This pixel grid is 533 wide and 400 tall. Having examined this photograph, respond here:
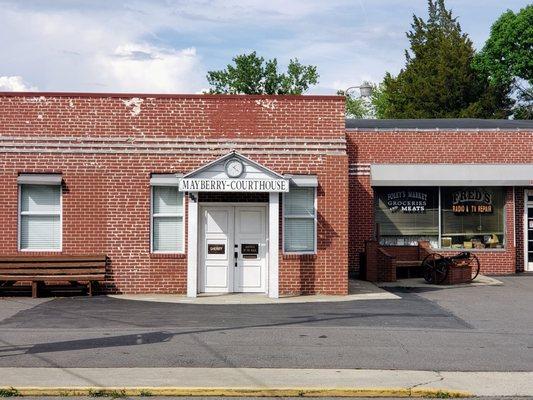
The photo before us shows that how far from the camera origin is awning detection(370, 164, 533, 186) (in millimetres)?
25641

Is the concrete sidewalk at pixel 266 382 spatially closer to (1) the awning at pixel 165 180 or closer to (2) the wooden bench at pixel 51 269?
(2) the wooden bench at pixel 51 269

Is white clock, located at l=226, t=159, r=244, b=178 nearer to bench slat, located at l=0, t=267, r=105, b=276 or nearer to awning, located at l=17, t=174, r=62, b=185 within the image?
bench slat, located at l=0, t=267, r=105, b=276

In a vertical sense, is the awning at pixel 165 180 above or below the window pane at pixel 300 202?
above

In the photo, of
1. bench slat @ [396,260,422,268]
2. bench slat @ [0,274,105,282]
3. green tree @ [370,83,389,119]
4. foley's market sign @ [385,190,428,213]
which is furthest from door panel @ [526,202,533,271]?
green tree @ [370,83,389,119]

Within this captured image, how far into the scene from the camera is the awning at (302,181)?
63.7 ft

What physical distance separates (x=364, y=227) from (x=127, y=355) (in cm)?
1536

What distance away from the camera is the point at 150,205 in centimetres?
1948

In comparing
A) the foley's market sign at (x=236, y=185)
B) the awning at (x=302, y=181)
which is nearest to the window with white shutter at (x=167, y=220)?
the foley's market sign at (x=236, y=185)

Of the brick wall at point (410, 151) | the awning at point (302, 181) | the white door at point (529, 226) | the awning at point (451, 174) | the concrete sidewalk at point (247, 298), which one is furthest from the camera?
the white door at point (529, 226)

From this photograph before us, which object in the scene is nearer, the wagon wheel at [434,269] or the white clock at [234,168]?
the white clock at [234,168]

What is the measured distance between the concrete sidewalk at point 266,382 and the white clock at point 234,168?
28.2 ft

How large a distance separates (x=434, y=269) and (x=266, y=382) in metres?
14.1

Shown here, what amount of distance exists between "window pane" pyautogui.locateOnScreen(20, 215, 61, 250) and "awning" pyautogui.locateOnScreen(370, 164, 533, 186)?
10.9 metres

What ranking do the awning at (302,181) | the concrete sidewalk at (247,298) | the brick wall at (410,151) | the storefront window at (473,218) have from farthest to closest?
the storefront window at (473,218) → the brick wall at (410,151) → the awning at (302,181) → the concrete sidewalk at (247,298)
